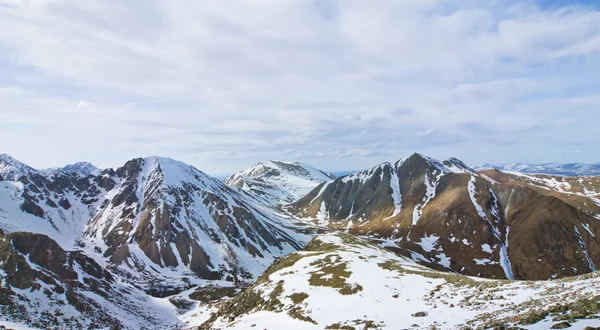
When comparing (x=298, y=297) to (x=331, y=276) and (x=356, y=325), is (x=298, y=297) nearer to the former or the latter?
(x=331, y=276)

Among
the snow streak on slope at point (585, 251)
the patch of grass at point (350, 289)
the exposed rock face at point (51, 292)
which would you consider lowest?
the snow streak on slope at point (585, 251)

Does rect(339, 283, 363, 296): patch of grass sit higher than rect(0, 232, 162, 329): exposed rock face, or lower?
higher

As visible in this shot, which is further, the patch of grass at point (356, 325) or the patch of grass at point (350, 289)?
the patch of grass at point (350, 289)

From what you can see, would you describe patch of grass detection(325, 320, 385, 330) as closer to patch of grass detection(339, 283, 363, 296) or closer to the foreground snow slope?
the foreground snow slope

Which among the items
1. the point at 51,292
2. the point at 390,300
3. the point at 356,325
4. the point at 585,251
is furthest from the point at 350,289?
→ the point at 585,251

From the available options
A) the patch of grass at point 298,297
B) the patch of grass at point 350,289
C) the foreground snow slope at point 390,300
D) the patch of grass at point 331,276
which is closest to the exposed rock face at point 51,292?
the foreground snow slope at point 390,300

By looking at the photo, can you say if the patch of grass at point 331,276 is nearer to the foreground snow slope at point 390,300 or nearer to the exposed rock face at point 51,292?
the foreground snow slope at point 390,300

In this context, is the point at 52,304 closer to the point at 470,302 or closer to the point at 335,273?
the point at 335,273

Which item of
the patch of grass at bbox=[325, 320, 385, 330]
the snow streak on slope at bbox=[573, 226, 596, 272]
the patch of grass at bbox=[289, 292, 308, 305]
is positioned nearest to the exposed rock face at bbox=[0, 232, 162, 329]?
the patch of grass at bbox=[289, 292, 308, 305]
